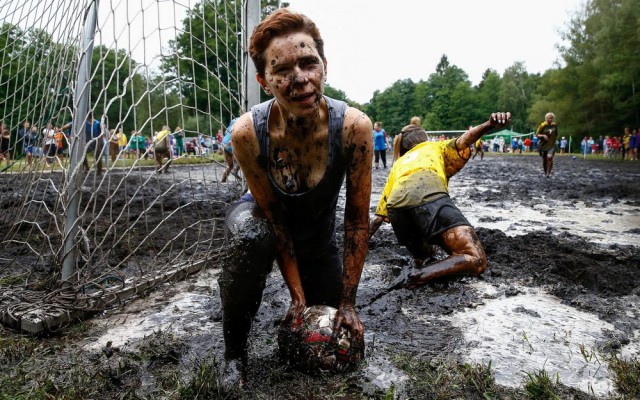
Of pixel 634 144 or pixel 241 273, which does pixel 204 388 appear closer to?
pixel 241 273

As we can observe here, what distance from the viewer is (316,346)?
7.97ft

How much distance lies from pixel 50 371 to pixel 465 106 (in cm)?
9300

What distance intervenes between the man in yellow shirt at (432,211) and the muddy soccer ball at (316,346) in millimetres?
1640

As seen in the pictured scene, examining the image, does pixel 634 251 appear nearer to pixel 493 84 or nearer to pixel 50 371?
pixel 50 371

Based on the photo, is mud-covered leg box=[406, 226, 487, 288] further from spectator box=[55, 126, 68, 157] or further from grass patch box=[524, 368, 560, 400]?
spectator box=[55, 126, 68, 157]

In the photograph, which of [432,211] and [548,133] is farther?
[548,133]

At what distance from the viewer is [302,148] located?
249 cm

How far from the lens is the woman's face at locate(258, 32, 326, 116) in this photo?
2264 mm

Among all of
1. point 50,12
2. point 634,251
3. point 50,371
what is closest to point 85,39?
point 50,12

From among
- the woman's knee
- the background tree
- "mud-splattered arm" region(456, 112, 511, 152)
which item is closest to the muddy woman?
the woman's knee

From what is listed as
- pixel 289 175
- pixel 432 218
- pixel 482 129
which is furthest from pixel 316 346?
pixel 482 129

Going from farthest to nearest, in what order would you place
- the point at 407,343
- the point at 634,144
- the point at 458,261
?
the point at 634,144
the point at 458,261
the point at 407,343

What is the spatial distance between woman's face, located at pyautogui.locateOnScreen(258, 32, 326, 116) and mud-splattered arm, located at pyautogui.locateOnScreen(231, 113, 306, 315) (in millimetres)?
257

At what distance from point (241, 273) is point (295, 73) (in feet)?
3.09
